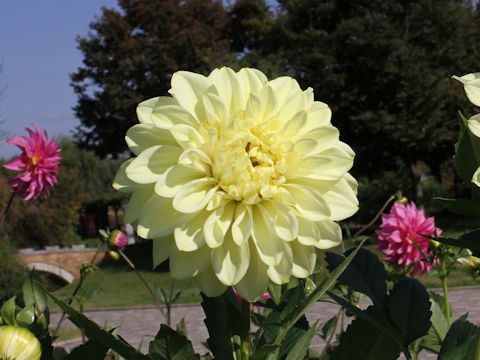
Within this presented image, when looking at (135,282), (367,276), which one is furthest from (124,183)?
(135,282)

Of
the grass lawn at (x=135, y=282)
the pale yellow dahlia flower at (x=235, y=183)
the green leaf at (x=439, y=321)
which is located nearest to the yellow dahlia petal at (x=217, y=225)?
the pale yellow dahlia flower at (x=235, y=183)

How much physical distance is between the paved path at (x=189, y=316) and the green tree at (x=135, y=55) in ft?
27.4

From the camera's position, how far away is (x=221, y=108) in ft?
2.33

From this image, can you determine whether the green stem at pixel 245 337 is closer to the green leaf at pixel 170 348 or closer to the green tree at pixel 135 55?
the green leaf at pixel 170 348

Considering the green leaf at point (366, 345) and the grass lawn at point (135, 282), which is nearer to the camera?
the green leaf at point (366, 345)

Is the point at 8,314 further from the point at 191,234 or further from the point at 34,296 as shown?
the point at 191,234

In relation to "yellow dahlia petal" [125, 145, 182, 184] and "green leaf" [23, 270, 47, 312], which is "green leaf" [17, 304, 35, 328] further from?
"yellow dahlia petal" [125, 145, 182, 184]

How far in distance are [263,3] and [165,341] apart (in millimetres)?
22247

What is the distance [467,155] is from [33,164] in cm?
214

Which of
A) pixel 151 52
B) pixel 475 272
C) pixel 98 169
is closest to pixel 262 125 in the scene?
pixel 475 272

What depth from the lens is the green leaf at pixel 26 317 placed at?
89 centimetres

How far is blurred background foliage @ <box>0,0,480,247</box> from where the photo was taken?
16234 mm

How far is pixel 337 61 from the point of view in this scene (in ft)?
56.9

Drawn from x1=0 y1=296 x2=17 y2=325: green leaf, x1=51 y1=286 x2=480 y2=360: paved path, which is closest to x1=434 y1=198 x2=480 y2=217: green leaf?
x1=0 y1=296 x2=17 y2=325: green leaf
